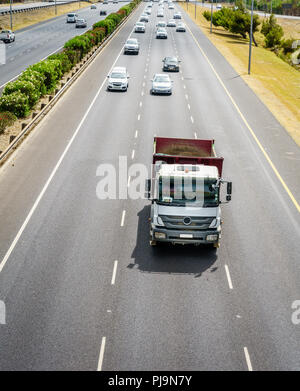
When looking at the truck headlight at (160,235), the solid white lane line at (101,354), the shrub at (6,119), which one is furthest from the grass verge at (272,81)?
the solid white lane line at (101,354)

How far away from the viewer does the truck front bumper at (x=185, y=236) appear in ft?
52.6

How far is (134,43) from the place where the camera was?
6147cm

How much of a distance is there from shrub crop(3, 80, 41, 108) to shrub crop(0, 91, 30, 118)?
0.92 metres

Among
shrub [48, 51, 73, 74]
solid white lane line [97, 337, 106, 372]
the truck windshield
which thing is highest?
shrub [48, 51, 73, 74]

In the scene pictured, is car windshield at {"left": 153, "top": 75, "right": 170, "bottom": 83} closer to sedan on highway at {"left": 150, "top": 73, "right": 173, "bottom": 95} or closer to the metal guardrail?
sedan on highway at {"left": 150, "top": 73, "right": 173, "bottom": 95}

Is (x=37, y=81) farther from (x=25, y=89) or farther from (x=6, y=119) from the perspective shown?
(x=6, y=119)

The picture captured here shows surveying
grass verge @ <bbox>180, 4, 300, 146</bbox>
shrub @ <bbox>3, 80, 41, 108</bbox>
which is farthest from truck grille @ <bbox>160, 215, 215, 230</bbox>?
shrub @ <bbox>3, 80, 41, 108</bbox>

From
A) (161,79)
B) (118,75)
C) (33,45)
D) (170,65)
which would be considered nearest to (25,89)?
(118,75)

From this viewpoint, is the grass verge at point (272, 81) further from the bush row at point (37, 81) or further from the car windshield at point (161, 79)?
A: the bush row at point (37, 81)

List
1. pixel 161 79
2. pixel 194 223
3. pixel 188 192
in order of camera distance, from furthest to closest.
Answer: pixel 161 79 → pixel 188 192 → pixel 194 223

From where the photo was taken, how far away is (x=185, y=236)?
1608 cm

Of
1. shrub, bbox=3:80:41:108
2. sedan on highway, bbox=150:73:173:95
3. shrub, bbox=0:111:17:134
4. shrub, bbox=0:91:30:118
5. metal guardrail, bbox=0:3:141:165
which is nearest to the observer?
metal guardrail, bbox=0:3:141:165

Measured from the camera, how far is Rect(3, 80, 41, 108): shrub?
33.9 meters

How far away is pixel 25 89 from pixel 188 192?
21578 millimetres
